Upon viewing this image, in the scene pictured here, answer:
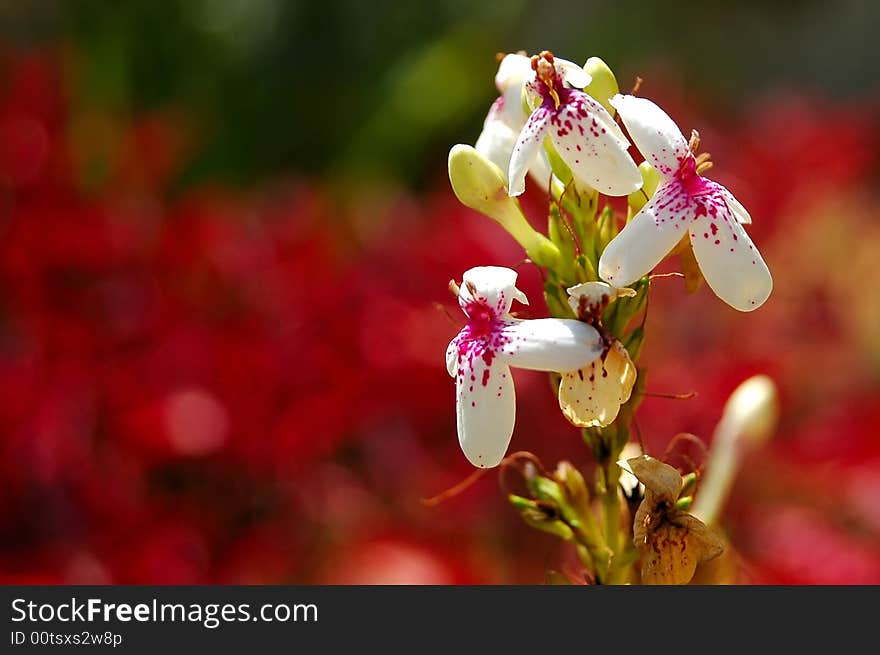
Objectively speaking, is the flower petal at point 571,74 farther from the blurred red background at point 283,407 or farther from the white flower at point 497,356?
the blurred red background at point 283,407

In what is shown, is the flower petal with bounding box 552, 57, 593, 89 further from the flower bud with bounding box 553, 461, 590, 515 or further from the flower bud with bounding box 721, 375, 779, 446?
the flower bud with bounding box 721, 375, 779, 446

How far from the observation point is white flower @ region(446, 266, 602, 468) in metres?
0.47

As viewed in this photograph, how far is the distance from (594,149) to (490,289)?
0.26 ft

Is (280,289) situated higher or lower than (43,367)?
higher

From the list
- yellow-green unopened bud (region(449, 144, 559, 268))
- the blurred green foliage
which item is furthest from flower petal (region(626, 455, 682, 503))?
the blurred green foliage

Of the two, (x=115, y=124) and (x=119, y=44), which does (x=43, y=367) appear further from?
(x=119, y=44)

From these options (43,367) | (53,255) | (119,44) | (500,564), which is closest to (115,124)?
(119,44)

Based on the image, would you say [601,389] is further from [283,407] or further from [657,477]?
[283,407]

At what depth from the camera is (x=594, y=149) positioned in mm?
482

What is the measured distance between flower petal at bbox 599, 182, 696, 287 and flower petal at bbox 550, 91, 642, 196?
0.06ft

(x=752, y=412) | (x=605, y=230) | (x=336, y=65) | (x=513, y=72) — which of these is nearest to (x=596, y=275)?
(x=605, y=230)

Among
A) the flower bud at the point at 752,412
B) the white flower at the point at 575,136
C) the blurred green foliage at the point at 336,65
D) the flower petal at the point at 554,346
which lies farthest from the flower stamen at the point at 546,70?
the blurred green foliage at the point at 336,65

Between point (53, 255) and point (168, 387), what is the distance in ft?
0.84

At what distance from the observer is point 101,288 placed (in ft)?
4.63
